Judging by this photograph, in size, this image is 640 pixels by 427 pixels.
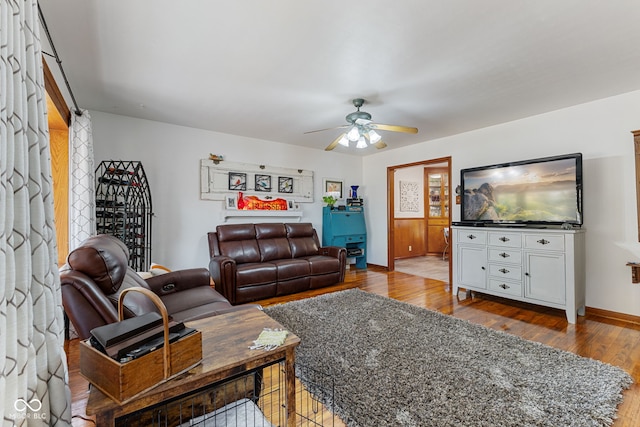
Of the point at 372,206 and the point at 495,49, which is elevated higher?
the point at 495,49

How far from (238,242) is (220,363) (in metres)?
3.40

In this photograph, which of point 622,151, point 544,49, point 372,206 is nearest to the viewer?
point 544,49

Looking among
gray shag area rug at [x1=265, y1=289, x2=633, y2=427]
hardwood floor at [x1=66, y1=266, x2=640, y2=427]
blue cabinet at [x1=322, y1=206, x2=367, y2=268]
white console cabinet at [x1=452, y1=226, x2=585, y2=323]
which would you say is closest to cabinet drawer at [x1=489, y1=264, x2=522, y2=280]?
white console cabinet at [x1=452, y1=226, x2=585, y2=323]

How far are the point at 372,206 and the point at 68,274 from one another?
538 cm

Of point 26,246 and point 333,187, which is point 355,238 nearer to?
point 333,187

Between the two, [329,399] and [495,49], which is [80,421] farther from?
[495,49]

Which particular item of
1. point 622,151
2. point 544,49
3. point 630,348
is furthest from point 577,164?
point 630,348

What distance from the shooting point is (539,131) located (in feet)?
12.1

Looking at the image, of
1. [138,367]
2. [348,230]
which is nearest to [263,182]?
[348,230]

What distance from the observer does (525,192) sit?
141 inches

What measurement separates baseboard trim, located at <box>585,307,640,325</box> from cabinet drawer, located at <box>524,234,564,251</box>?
930mm

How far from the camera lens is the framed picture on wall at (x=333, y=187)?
5.85m

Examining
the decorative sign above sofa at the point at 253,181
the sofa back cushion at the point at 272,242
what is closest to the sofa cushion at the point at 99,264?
the sofa back cushion at the point at 272,242

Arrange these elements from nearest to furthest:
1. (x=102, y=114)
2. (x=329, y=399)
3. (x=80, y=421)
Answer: (x=80, y=421) < (x=329, y=399) < (x=102, y=114)
